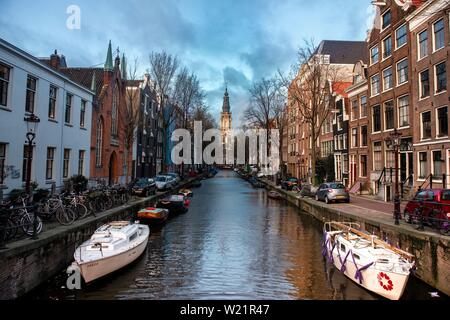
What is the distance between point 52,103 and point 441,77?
25.5 m

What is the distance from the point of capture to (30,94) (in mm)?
19375

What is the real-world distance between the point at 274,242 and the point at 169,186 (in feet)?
75.2

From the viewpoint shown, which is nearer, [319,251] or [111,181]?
[319,251]

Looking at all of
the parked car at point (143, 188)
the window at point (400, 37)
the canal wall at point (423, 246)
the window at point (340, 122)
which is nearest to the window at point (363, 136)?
the window at point (340, 122)

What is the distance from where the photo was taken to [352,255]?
10.8 meters

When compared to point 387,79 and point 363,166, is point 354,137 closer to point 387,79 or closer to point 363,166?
point 363,166

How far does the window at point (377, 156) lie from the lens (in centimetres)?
2847

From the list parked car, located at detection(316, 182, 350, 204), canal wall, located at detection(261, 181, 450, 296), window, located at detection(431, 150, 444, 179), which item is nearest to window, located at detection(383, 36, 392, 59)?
window, located at detection(431, 150, 444, 179)

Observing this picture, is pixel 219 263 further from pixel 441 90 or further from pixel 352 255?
pixel 441 90

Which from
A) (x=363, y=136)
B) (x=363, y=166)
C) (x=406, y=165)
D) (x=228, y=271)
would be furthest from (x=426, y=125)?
(x=228, y=271)

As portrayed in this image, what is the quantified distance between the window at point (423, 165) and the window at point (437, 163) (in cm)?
90

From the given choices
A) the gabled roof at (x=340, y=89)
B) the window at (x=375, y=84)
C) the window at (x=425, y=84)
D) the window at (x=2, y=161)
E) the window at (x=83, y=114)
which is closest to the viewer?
the window at (x=2, y=161)

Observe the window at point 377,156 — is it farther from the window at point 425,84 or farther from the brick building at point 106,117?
the brick building at point 106,117
